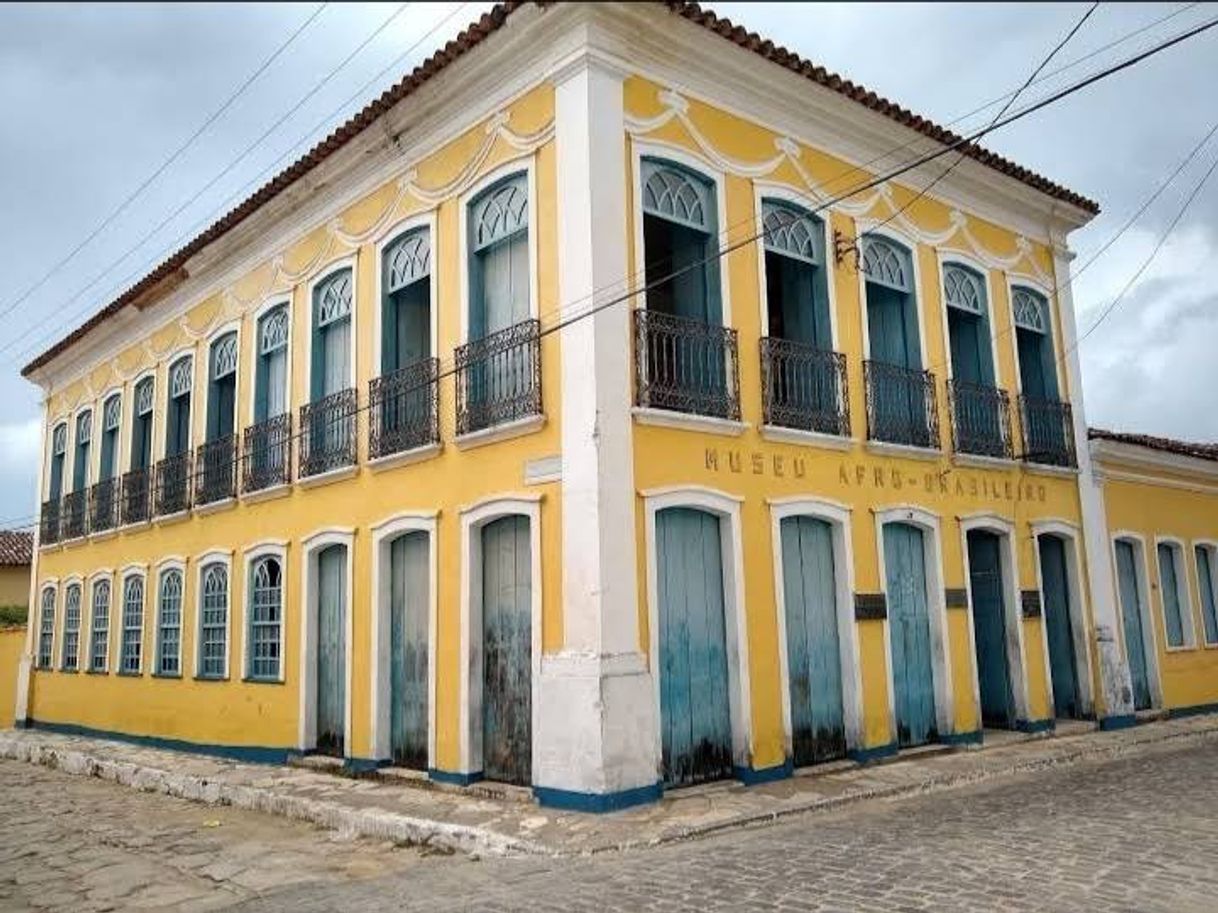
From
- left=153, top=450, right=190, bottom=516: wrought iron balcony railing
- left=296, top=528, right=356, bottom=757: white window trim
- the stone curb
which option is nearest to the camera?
the stone curb

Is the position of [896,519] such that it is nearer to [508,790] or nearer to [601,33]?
[508,790]

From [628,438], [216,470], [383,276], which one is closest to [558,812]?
[628,438]

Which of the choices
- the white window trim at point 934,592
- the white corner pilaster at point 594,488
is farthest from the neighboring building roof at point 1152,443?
the white corner pilaster at point 594,488

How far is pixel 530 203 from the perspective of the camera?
867 centimetres

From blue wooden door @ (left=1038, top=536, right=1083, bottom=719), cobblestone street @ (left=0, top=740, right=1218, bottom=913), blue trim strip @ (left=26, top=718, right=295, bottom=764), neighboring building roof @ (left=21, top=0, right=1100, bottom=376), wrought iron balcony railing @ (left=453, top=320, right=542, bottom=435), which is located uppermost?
neighboring building roof @ (left=21, top=0, right=1100, bottom=376)

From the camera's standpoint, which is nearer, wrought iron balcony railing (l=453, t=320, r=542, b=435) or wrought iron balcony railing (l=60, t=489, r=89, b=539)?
wrought iron balcony railing (l=453, t=320, r=542, b=435)

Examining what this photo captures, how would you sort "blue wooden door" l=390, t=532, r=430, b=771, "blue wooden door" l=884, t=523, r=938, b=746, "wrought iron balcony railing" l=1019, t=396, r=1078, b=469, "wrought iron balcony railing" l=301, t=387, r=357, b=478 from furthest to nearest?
"wrought iron balcony railing" l=1019, t=396, r=1078, b=469, "wrought iron balcony railing" l=301, t=387, r=357, b=478, "blue wooden door" l=884, t=523, r=938, b=746, "blue wooden door" l=390, t=532, r=430, b=771

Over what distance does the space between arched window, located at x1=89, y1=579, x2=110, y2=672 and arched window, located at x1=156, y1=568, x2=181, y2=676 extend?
201 cm

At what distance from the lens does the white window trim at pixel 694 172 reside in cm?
841

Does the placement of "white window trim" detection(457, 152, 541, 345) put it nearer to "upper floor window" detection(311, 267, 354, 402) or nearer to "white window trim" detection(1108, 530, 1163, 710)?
"upper floor window" detection(311, 267, 354, 402)

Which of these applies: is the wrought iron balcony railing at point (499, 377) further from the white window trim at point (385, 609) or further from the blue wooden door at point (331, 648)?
the blue wooden door at point (331, 648)

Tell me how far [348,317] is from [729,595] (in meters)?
5.34

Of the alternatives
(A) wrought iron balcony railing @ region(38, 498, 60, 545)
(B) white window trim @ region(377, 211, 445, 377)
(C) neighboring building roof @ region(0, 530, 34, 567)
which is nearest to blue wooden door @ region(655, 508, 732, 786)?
(B) white window trim @ region(377, 211, 445, 377)

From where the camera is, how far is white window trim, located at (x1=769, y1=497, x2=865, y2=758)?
28.8 ft
